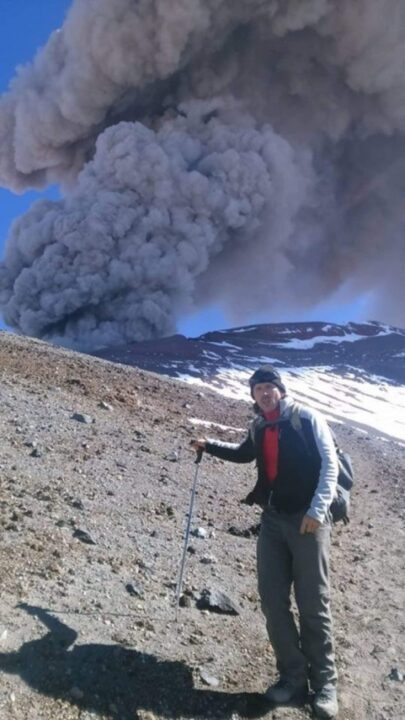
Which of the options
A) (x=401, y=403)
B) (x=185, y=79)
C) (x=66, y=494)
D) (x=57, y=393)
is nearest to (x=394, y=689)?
(x=66, y=494)

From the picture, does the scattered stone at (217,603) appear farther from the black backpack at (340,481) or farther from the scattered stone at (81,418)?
the scattered stone at (81,418)

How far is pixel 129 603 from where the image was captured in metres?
3.94

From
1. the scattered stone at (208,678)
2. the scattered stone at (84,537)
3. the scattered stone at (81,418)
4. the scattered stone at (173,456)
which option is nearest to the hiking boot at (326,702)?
the scattered stone at (208,678)

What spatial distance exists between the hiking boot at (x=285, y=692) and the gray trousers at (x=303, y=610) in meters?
0.03

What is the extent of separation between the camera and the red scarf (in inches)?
139

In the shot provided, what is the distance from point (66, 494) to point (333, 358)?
30.0m

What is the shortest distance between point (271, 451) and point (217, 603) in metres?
1.25

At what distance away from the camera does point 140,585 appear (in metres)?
4.22

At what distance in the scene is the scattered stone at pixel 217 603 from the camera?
4.18 meters

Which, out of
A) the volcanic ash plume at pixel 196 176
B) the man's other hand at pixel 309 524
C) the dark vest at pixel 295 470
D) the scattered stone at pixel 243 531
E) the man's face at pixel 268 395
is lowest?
the scattered stone at pixel 243 531

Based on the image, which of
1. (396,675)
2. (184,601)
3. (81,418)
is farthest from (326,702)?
(81,418)

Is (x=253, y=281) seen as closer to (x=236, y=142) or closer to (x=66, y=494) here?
(x=236, y=142)

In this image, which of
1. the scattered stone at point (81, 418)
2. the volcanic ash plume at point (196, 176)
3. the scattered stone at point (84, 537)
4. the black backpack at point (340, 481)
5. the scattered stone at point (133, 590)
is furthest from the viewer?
the volcanic ash plume at point (196, 176)

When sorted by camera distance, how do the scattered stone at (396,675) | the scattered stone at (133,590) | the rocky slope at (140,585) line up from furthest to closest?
the scattered stone at (133,590), the scattered stone at (396,675), the rocky slope at (140,585)
